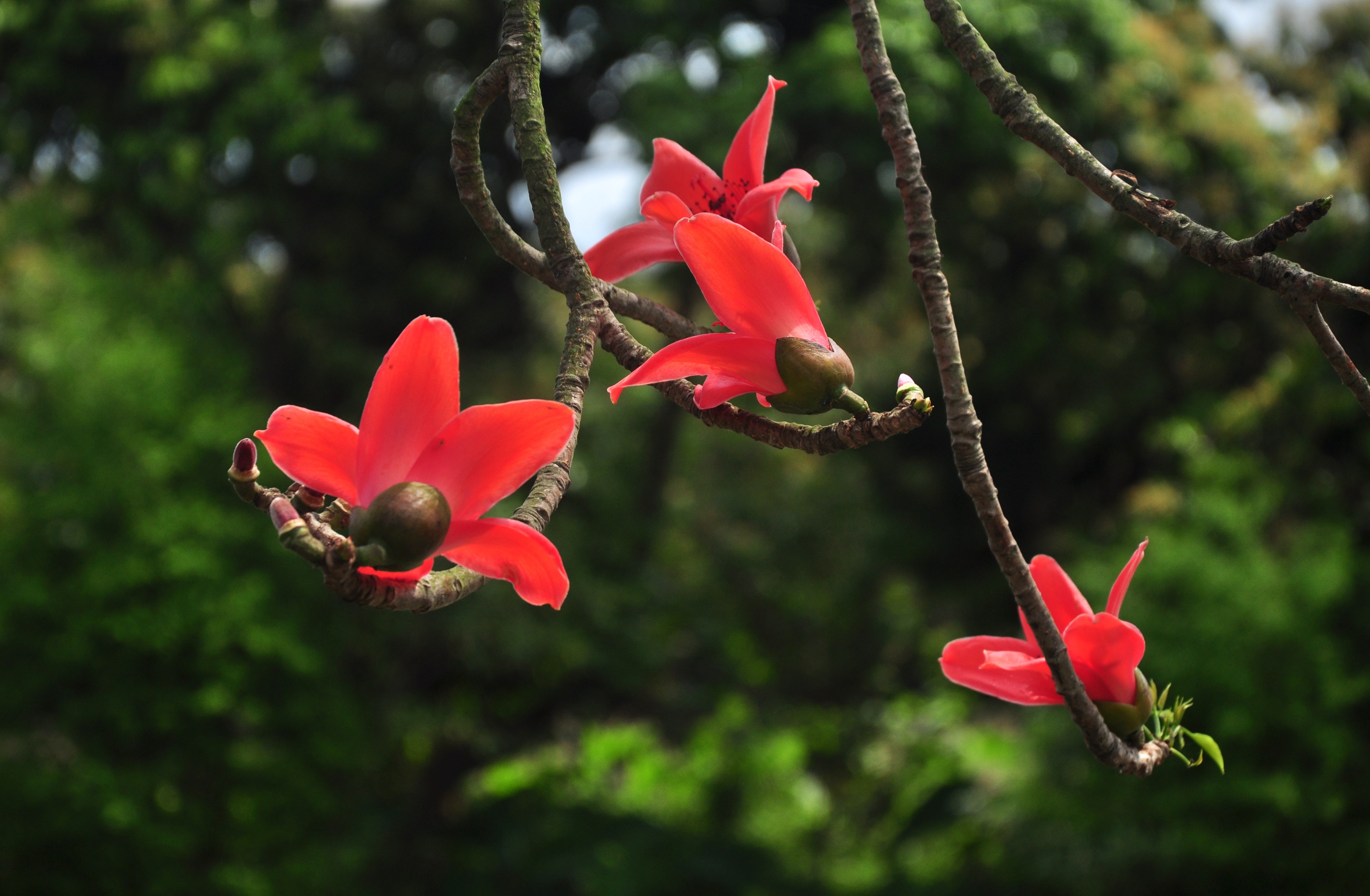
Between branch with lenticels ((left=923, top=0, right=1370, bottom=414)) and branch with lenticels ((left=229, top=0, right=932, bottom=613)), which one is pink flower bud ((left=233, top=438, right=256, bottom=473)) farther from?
branch with lenticels ((left=923, top=0, right=1370, bottom=414))

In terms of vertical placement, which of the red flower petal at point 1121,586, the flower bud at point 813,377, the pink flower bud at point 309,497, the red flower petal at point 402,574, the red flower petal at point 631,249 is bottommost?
the red flower petal at point 402,574

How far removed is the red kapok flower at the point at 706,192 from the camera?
1.67ft

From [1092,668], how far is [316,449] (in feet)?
1.07

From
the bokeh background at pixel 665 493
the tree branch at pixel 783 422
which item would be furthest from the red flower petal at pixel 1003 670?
the bokeh background at pixel 665 493

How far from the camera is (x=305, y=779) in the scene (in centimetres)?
345

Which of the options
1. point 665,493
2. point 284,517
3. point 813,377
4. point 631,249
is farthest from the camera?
A: point 665,493

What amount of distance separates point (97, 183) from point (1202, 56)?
4.50 m

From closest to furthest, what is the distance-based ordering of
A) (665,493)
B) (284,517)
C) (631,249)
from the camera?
(284,517)
(631,249)
(665,493)

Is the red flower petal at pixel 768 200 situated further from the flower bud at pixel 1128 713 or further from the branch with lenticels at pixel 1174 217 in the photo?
the flower bud at pixel 1128 713

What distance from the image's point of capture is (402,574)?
35 cm

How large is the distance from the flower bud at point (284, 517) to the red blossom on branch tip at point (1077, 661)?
268 mm

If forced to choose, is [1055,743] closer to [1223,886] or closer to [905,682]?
[1223,886]

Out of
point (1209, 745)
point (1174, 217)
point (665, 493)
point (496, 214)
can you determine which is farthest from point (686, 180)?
point (665, 493)

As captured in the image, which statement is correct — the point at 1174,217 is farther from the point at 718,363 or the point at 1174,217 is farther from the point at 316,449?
the point at 316,449
